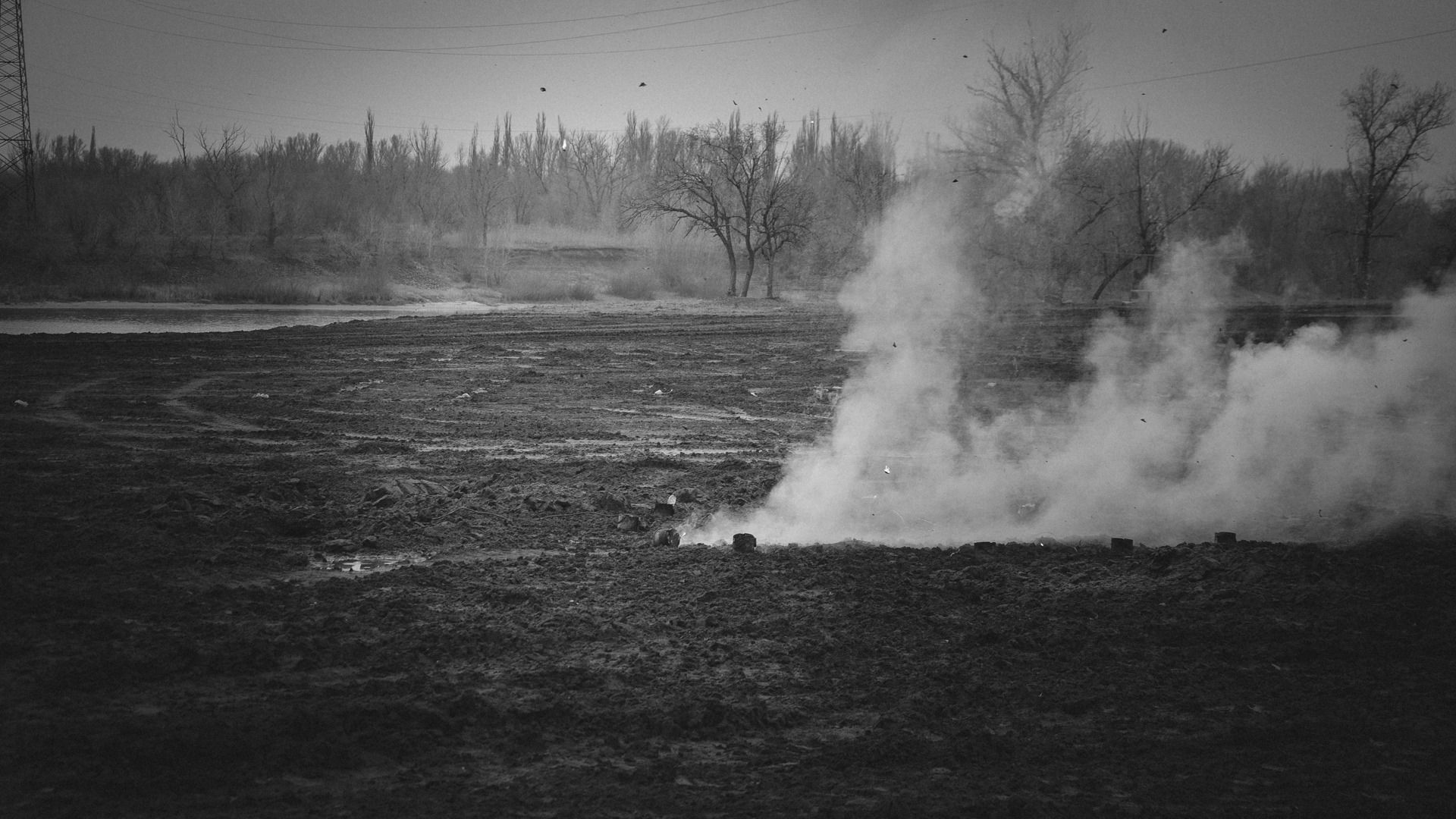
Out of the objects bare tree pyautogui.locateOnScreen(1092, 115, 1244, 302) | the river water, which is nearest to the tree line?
bare tree pyautogui.locateOnScreen(1092, 115, 1244, 302)

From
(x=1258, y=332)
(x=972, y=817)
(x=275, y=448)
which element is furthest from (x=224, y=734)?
(x=1258, y=332)

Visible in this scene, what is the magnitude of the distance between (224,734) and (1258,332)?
2707 centimetres

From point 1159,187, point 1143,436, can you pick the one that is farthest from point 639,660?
point 1159,187

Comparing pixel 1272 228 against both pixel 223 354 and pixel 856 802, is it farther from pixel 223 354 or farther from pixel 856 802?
pixel 856 802

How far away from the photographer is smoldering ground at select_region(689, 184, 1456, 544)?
9.09 meters

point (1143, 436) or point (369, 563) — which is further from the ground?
point (1143, 436)

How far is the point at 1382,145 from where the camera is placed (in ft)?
137

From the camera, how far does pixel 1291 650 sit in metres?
5.70

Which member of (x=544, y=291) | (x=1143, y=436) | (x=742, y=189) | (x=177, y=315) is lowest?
(x=1143, y=436)

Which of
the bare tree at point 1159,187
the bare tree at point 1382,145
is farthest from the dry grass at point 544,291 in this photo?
the bare tree at point 1382,145

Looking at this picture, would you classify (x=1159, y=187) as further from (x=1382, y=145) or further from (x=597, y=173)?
(x=597, y=173)

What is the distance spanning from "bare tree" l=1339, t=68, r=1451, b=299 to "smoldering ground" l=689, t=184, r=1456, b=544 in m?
18.6

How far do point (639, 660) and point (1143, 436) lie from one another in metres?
9.12

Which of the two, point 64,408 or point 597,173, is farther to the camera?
point 597,173
